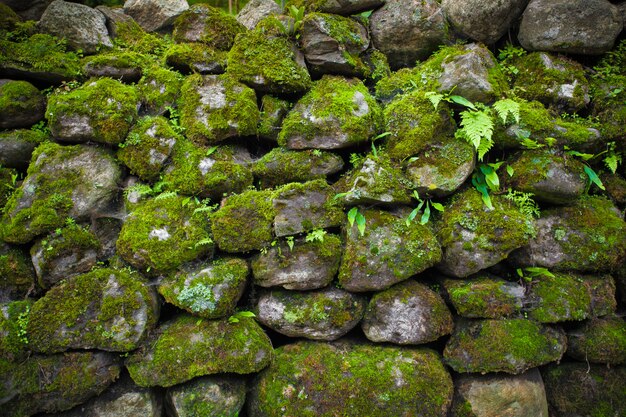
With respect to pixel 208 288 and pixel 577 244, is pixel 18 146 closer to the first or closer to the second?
pixel 208 288

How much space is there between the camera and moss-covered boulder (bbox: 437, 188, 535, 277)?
438cm

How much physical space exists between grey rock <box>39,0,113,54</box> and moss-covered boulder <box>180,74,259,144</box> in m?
1.53

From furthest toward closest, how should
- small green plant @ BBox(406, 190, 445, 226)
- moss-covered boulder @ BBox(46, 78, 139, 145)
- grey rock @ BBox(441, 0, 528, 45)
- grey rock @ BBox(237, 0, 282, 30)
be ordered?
grey rock @ BBox(237, 0, 282, 30), grey rock @ BBox(441, 0, 528, 45), moss-covered boulder @ BBox(46, 78, 139, 145), small green plant @ BBox(406, 190, 445, 226)

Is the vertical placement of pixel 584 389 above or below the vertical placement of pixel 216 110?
below

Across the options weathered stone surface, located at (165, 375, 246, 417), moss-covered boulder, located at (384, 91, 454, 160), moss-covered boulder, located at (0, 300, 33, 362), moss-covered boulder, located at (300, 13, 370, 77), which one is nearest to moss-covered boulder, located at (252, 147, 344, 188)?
moss-covered boulder, located at (384, 91, 454, 160)

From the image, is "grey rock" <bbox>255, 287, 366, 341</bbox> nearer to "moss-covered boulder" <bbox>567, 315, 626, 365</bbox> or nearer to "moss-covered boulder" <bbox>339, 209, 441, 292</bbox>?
"moss-covered boulder" <bbox>339, 209, 441, 292</bbox>

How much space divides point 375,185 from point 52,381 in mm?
4148

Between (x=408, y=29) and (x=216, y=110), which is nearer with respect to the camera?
(x=216, y=110)

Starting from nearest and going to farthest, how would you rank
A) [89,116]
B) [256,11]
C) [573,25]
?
[89,116] < [573,25] < [256,11]

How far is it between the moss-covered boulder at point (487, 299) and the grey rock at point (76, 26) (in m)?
5.91

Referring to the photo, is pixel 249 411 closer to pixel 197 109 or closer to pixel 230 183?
pixel 230 183

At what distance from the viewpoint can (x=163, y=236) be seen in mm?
4445

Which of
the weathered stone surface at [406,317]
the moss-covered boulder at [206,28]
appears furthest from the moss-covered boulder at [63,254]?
the weathered stone surface at [406,317]

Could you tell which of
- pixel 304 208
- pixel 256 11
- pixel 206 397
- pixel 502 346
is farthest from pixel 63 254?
pixel 502 346
